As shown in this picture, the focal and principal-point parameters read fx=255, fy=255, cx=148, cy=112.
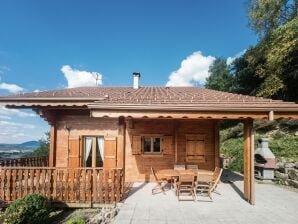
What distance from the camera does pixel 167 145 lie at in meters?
11.1

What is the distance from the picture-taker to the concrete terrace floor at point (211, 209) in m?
5.96

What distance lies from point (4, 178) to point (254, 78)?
24.6m

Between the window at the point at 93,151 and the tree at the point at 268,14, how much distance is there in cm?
1815

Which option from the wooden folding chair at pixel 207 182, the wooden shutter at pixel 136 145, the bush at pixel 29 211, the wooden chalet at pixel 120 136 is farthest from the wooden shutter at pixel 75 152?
the wooden folding chair at pixel 207 182

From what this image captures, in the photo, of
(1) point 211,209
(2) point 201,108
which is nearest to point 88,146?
(2) point 201,108

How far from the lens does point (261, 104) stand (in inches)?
286

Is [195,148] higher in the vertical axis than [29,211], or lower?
higher

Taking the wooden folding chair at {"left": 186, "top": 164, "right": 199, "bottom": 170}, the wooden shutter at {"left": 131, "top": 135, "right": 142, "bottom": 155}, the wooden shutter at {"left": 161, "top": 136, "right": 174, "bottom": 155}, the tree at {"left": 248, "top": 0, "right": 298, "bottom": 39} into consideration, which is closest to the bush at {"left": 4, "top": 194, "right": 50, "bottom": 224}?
the wooden shutter at {"left": 131, "top": 135, "right": 142, "bottom": 155}

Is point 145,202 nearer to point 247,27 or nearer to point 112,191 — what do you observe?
point 112,191

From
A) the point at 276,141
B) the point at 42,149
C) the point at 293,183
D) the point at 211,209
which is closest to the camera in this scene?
the point at 211,209

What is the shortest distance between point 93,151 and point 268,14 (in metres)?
19.1

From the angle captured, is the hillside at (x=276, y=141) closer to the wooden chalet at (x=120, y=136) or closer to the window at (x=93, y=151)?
the wooden chalet at (x=120, y=136)

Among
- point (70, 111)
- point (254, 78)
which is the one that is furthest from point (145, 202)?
point (254, 78)

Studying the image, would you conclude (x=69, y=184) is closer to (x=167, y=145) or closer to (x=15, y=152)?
(x=167, y=145)
